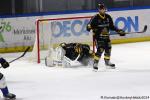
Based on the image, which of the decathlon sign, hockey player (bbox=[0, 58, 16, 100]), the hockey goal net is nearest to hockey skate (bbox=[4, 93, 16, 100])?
hockey player (bbox=[0, 58, 16, 100])

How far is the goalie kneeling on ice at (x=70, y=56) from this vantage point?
348 inches

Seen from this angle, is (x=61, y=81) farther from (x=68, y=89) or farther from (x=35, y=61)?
(x=35, y=61)

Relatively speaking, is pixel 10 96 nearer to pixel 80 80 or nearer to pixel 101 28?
pixel 80 80

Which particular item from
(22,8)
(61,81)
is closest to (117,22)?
(22,8)

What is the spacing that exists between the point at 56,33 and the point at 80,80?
266 cm

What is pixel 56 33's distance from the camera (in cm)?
998

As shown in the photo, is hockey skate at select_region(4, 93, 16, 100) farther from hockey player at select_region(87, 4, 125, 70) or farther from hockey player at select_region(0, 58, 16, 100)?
hockey player at select_region(87, 4, 125, 70)

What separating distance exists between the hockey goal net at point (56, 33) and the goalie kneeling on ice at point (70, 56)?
32 cm

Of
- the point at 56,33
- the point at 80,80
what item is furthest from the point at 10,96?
the point at 56,33

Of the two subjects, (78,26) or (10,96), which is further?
(78,26)

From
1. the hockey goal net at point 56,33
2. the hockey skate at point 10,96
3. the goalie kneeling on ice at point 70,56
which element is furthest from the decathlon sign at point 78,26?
the hockey skate at point 10,96

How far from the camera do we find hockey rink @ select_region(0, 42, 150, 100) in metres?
6.49

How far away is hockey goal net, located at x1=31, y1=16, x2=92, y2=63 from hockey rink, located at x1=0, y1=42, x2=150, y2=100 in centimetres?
36

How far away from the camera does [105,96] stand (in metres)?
6.28
